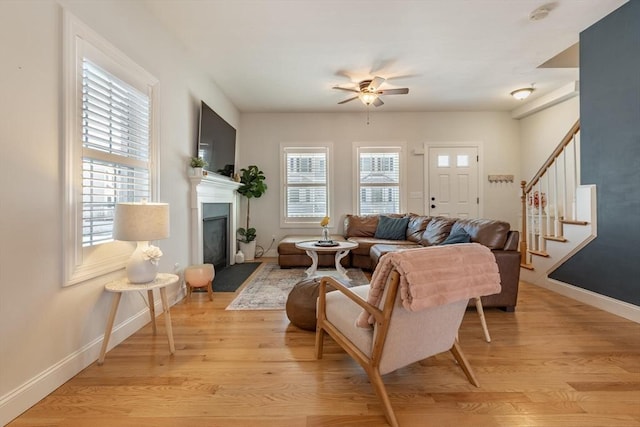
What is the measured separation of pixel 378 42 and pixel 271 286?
3.14 meters

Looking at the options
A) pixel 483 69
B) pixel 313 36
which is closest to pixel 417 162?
pixel 483 69

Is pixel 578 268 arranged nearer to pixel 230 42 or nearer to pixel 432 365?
pixel 432 365

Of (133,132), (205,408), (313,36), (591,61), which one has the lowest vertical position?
(205,408)

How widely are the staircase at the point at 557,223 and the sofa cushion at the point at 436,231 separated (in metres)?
1.01

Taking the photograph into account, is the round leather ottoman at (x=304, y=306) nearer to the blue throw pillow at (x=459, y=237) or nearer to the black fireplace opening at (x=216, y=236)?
the blue throw pillow at (x=459, y=237)

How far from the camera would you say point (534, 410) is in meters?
1.49

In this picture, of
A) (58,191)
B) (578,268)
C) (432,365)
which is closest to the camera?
(58,191)

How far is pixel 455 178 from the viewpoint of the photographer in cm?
571

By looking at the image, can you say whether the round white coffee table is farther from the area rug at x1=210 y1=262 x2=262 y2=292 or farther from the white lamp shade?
the white lamp shade

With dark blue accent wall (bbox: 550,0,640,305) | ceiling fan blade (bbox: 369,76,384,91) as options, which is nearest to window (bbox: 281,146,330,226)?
ceiling fan blade (bbox: 369,76,384,91)

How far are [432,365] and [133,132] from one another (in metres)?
2.87

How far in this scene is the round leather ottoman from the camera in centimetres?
237

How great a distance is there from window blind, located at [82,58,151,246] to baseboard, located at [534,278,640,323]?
445 centimetres

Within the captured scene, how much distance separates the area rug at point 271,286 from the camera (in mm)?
3041
